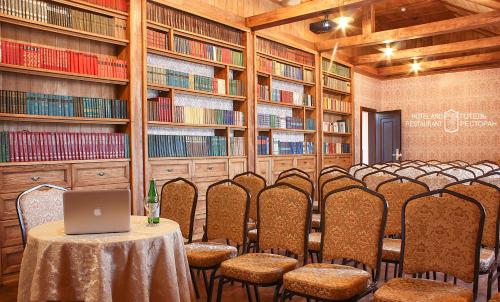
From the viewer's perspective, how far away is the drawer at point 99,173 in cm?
463

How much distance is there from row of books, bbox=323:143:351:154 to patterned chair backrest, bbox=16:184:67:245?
6.63 m

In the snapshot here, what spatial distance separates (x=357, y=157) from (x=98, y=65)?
7183 mm

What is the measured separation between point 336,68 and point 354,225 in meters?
7.37

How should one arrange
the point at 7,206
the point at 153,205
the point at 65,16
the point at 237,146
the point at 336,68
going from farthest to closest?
the point at 336,68 → the point at 237,146 → the point at 65,16 → the point at 7,206 → the point at 153,205

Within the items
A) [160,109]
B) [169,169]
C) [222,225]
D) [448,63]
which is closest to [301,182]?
[222,225]

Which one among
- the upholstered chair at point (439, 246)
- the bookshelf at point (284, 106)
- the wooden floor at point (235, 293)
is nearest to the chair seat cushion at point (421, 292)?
the upholstered chair at point (439, 246)

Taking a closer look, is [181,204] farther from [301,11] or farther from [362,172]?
[301,11]

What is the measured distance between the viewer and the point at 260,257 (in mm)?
3113

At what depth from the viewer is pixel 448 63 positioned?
34.7 ft

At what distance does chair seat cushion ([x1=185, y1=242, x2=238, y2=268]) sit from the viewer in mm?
3188

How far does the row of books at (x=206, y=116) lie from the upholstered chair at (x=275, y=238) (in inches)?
113

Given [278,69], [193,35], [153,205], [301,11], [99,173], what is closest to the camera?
[153,205]

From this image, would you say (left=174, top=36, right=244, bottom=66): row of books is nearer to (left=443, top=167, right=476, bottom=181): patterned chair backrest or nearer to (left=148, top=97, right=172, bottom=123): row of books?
(left=148, top=97, right=172, bottom=123): row of books

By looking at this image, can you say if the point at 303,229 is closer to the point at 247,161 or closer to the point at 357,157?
the point at 247,161
